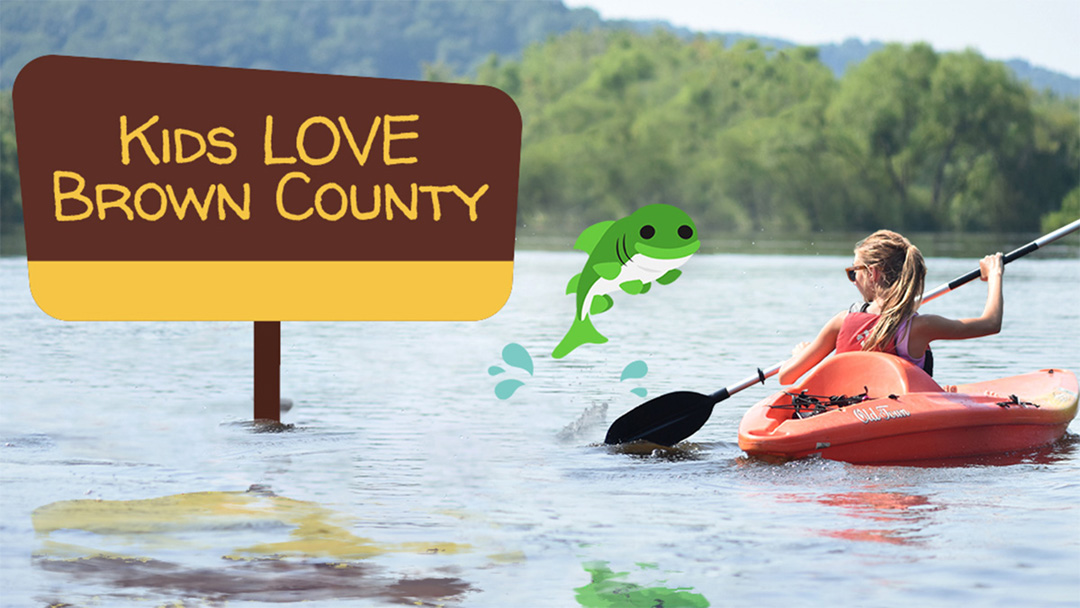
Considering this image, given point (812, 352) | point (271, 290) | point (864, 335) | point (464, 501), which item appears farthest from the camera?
point (812, 352)

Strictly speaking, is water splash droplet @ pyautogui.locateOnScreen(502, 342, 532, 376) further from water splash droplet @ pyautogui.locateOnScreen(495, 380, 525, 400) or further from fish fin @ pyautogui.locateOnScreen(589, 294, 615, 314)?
fish fin @ pyautogui.locateOnScreen(589, 294, 615, 314)

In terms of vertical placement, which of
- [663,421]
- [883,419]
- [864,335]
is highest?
[864,335]

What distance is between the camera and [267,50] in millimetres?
172875

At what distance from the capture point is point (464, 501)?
239 inches

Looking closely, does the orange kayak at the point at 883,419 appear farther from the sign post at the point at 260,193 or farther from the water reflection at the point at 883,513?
the sign post at the point at 260,193

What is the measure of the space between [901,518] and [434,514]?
1912mm

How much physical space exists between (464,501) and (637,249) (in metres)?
2.03

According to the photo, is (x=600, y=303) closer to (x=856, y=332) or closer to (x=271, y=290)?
(x=856, y=332)

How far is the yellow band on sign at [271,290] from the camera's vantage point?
21.8 feet

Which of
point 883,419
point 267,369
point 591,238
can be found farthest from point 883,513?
point 267,369

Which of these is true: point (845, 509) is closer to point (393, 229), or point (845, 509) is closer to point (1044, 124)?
point (393, 229)

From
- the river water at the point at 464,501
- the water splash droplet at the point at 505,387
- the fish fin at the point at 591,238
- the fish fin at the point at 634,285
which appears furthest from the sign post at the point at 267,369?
the fish fin at the point at 634,285

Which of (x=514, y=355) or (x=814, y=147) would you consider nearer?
(x=514, y=355)

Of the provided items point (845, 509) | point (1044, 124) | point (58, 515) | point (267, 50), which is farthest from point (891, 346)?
point (267, 50)
